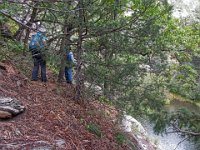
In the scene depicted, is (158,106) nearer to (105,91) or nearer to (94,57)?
A: (105,91)

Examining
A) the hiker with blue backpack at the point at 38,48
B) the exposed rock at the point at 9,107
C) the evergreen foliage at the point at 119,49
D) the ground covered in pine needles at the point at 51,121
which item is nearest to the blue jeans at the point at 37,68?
the hiker with blue backpack at the point at 38,48

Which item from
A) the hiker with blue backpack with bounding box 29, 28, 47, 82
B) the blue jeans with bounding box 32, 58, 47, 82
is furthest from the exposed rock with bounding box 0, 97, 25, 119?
the blue jeans with bounding box 32, 58, 47, 82

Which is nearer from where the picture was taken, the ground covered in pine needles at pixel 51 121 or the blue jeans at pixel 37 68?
the ground covered in pine needles at pixel 51 121

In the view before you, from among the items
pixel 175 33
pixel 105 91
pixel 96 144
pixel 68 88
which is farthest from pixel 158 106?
pixel 175 33

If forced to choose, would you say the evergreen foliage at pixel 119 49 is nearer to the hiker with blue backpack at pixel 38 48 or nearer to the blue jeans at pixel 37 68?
the hiker with blue backpack at pixel 38 48

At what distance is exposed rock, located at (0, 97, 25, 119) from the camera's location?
5.59m

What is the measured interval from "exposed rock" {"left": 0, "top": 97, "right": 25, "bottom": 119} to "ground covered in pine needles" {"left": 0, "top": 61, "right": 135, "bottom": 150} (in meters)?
0.09

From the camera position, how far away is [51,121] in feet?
20.0

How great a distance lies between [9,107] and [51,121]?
78 cm

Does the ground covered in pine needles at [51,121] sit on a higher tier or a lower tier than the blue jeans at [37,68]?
lower

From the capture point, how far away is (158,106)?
709 cm

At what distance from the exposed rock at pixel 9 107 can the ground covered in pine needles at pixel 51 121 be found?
88 mm

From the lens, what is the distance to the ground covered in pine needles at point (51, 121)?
5.30 m

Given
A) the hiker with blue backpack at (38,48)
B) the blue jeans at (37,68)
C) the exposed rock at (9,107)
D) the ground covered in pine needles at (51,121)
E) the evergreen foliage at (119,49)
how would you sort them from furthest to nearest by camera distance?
the blue jeans at (37,68) → the hiker with blue backpack at (38,48) → the evergreen foliage at (119,49) → the exposed rock at (9,107) → the ground covered in pine needles at (51,121)
